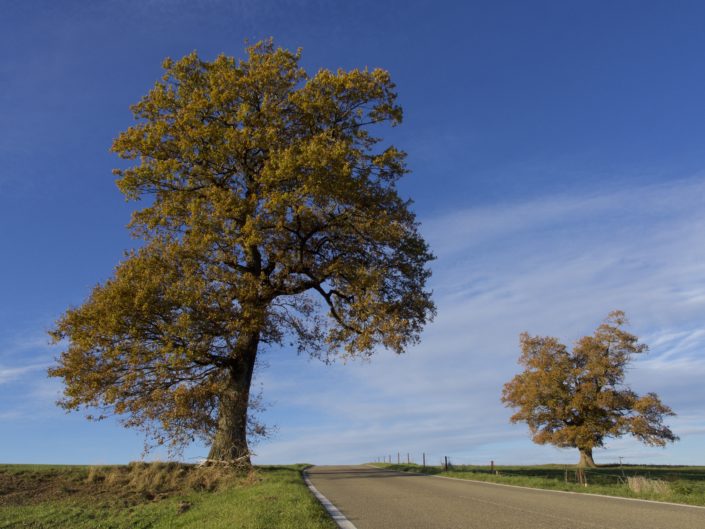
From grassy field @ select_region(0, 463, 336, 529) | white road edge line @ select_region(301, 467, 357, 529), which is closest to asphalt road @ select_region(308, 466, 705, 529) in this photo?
white road edge line @ select_region(301, 467, 357, 529)

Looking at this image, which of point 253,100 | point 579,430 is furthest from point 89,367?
point 579,430

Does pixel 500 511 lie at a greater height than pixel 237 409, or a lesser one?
lesser

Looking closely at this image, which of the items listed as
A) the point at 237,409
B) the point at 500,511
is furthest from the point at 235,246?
the point at 500,511

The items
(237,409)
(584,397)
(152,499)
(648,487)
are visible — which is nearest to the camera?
(648,487)

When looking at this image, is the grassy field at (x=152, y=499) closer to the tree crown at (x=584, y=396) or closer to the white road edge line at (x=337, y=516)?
the white road edge line at (x=337, y=516)

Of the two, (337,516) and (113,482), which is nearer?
(337,516)

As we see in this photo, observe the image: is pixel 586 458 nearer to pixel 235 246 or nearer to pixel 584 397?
pixel 584 397

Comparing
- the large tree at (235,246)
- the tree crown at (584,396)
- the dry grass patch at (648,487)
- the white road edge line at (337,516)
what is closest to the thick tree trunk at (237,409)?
the large tree at (235,246)

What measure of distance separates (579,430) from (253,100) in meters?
37.0

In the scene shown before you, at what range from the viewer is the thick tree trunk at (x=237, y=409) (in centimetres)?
2067

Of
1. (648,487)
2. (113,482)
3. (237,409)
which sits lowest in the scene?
(648,487)

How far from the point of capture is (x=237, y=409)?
2152 cm

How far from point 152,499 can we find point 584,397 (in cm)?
3734

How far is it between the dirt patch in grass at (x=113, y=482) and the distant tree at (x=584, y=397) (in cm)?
3276
